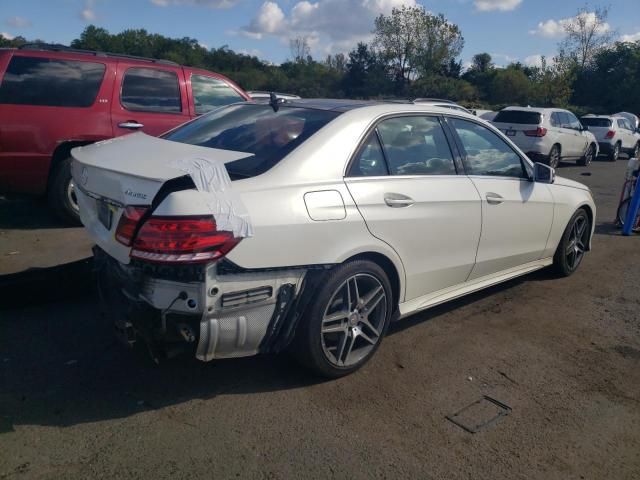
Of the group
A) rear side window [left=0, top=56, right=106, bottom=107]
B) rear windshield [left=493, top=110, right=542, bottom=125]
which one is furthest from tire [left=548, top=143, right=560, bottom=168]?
rear side window [left=0, top=56, right=106, bottom=107]

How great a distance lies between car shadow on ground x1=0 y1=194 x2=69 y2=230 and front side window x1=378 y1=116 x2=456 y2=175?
15.0 ft

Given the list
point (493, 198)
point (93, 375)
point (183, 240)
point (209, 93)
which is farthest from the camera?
point (209, 93)

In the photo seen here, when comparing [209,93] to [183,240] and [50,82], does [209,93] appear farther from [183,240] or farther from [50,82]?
[183,240]

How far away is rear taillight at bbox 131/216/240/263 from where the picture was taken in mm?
2717

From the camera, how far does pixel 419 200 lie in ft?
12.3

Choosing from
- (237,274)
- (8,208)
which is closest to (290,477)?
(237,274)

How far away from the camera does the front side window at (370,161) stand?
349 cm

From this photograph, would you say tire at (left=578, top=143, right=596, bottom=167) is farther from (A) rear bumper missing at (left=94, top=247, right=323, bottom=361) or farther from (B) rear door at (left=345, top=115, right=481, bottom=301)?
(A) rear bumper missing at (left=94, top=247, right=323, bottom=361)

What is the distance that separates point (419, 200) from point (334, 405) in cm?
144

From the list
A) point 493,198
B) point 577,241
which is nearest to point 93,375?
point 493,198

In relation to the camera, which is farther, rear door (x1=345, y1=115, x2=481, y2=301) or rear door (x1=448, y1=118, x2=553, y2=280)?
rear door (x1=448, y1=118, x2=553, y2=280)

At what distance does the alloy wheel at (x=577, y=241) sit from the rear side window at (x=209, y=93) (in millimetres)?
4445

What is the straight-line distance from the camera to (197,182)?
2834mm

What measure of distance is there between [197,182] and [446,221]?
187 cm
